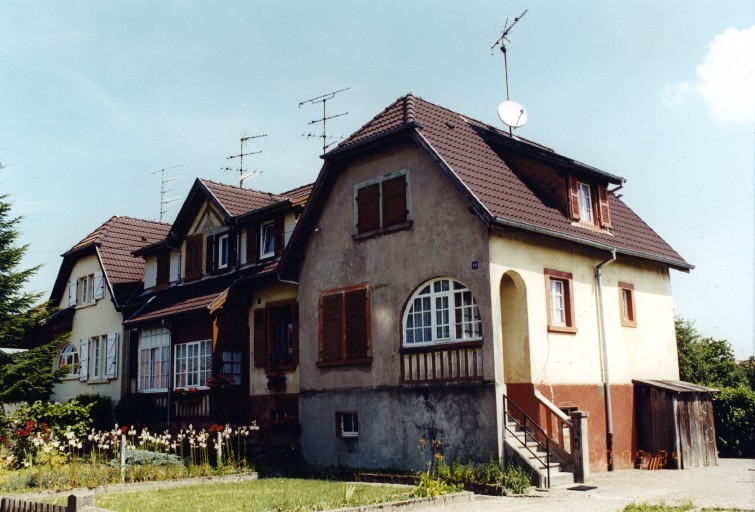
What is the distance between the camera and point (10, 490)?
47.3ft

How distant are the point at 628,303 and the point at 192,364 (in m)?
12.8

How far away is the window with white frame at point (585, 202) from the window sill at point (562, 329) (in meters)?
3.20

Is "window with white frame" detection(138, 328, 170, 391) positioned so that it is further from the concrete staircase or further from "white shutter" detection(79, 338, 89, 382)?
the concrete staircase

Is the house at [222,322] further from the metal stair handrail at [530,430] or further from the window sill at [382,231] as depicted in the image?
the metal stair handrail at [530,430]

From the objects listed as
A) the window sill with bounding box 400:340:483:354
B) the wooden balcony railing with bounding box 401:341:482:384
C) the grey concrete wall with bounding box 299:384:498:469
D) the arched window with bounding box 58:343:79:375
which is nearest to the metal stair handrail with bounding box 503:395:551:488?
the grey concrete wall with bounding box 299:384:498:469

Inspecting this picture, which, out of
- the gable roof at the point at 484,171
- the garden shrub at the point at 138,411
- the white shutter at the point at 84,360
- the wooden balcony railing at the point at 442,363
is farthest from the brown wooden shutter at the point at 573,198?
the white shutter at the point at 84,360

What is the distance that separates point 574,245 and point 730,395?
703 cm

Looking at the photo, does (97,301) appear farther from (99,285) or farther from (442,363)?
(442,363)

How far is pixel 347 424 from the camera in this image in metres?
18.6

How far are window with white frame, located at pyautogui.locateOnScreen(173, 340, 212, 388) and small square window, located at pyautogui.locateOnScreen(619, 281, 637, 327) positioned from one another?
11.6 metres

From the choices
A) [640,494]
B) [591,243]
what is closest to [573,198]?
[591,243]

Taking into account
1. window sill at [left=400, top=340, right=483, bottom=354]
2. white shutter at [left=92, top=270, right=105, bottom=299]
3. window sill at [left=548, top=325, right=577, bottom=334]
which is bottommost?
window sill at [left=400, top=340, right=483, bottom=354]

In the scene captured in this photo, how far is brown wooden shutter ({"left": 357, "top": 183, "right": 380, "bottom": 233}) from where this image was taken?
60.4 ft

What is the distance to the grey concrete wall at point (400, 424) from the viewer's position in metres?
15.3
